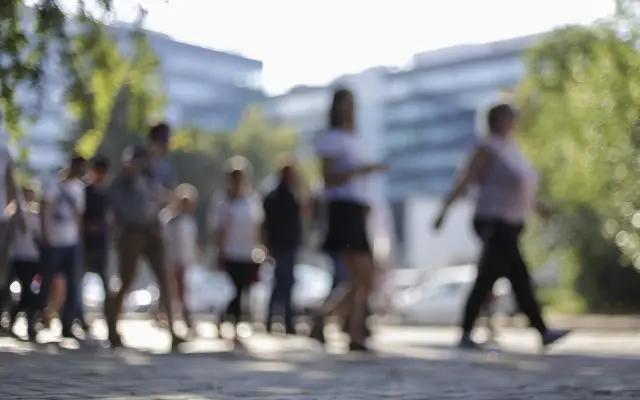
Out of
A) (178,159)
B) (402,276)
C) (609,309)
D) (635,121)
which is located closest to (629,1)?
(635,121)

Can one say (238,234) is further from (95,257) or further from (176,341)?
(176,341)

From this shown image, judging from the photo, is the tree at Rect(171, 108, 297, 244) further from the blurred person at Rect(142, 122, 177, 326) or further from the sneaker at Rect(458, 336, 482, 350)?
the sneaker at Rect(458, 336, 482, 350)

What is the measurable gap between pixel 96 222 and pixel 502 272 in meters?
4.56

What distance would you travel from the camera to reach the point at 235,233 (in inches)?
500

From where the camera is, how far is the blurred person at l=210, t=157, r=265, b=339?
41.2 ft

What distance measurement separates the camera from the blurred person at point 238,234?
12.5m

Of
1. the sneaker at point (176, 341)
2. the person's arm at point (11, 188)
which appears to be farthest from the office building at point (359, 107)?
the person's arm at point (11, 188)

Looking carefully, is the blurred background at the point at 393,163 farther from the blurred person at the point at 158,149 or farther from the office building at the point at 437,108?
the office building at the point at 437,108

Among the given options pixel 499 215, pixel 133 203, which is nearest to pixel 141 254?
pixel 133 203

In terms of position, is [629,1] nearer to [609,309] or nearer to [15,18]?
[15,18]

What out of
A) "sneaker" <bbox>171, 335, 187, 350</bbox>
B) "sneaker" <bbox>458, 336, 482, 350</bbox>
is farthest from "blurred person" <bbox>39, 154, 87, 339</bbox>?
"sneaker" <bbox>458, 336, 482, 350</bbox>

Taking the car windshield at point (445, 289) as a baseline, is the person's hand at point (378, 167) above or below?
below

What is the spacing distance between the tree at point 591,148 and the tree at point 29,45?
190 inches

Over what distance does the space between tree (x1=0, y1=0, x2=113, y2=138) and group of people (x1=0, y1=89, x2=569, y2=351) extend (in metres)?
0.97
